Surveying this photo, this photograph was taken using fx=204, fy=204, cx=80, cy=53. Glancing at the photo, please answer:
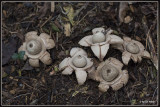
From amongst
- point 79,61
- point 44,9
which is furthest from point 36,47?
point 44,9

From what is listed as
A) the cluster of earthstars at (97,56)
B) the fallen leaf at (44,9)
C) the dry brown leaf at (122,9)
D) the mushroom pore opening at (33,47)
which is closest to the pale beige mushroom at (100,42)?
the cluster of earthstars at (97,56)

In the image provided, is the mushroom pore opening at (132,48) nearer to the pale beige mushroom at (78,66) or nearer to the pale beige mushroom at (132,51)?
the pale beige mushroom at (132,51)

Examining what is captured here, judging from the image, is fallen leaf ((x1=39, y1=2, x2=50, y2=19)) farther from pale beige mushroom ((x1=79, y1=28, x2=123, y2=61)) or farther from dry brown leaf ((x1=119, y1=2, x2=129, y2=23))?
dry brown leaf ((x1=119, y1=2, x2=129, y2=23))

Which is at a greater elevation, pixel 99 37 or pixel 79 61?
pixel 99 37

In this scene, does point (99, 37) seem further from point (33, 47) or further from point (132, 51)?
point (33, 47)

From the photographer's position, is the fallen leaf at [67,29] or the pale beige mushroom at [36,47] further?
the fallen leaf at [67,29]

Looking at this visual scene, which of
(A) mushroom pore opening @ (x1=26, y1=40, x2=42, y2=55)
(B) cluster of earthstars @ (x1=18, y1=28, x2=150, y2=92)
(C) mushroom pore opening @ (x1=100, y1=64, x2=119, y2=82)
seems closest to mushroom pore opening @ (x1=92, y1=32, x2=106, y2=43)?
(B) cluster of earthstars @ (x1=18, y1=28, x2=150, y2=92)
